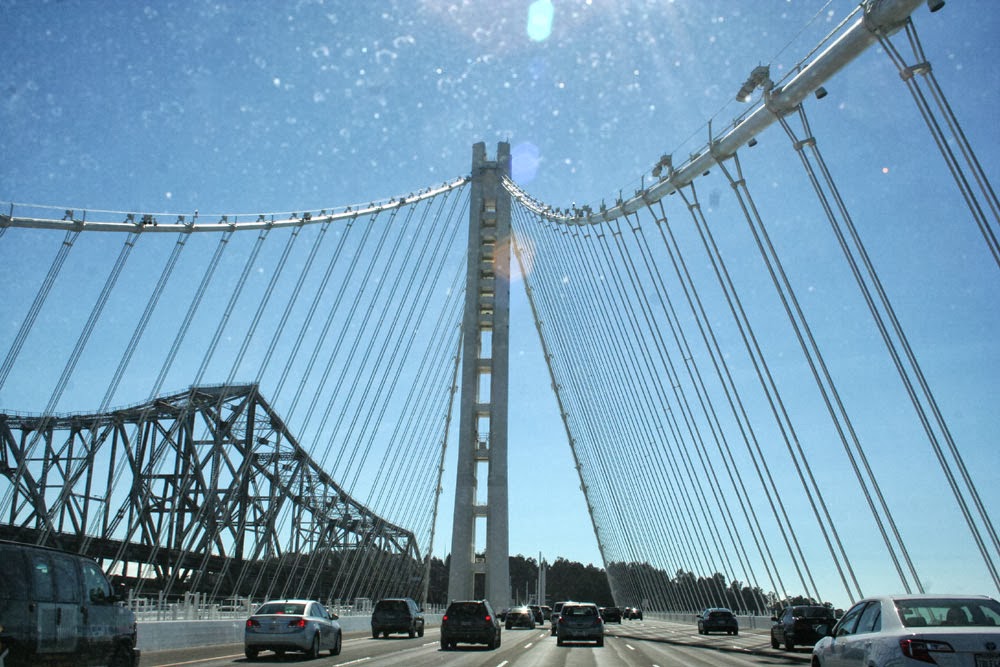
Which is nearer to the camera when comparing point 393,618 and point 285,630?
point 285,630

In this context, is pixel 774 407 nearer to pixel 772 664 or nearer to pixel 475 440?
pixel 772 664

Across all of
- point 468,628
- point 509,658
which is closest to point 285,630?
point 509,658

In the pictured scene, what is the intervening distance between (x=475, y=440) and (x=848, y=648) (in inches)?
1565

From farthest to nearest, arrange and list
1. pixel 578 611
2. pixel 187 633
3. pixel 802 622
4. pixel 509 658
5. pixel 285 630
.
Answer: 1. pixel 578 611
2. pixel 802 622
3. pixel 187 633
4. pixel 509 658
5. pixel 285 630

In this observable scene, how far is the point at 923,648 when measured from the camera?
752 cm

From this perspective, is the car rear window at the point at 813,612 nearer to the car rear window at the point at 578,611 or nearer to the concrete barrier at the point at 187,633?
the car rear window at the point at 578,611

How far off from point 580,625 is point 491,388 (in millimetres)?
21810

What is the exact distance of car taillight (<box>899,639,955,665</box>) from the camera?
24.4 ft

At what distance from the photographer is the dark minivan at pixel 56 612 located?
9000mm

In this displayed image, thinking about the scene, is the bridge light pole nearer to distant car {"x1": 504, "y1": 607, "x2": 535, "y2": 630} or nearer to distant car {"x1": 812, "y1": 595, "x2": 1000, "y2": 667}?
distant car {"x1": 504, "y1": 607, "x2": 535, "y2": 630}

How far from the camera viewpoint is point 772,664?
18.5 meters

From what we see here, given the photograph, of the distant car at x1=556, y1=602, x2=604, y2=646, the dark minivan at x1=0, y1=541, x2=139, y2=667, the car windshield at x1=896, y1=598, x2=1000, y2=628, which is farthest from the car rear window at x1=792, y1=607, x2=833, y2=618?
the dark minivan at x1=0, y1=541, x2=139, y2=667

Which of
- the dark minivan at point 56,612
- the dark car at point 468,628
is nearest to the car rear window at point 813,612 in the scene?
the dark car at point 468,628

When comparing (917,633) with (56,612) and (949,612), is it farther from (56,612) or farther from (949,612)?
(56,612)
